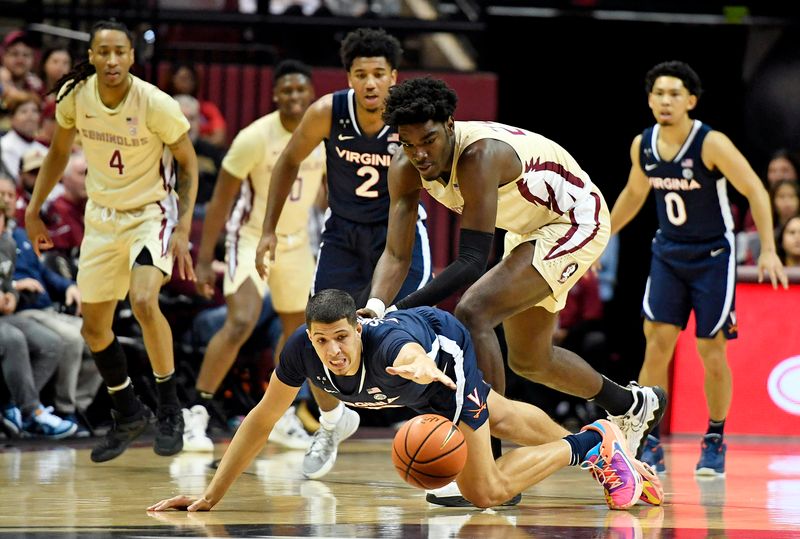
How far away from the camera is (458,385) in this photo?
5.23 metres

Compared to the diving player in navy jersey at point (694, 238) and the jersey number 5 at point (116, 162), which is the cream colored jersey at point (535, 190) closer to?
the diving player in navy jersey at point (694, 238)

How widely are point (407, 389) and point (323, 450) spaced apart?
2029 millimetres

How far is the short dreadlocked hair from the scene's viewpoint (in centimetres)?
541

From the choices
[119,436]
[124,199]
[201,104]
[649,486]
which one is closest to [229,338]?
[119,436]

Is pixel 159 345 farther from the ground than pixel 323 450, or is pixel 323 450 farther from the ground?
pixel 159 345

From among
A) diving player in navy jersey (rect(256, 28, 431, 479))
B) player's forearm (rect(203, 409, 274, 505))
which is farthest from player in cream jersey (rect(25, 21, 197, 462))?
player's forearm (rect(203, 409, 274, 505))

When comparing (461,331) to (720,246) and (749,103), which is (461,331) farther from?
(749,103)

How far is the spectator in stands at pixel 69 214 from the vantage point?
952 cm

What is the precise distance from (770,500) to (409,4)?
8280 mm

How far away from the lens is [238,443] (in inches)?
207

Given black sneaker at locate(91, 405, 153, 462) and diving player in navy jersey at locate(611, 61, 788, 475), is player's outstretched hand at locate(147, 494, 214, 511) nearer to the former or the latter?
black sneaker at locate(91, 405, 153, 462)

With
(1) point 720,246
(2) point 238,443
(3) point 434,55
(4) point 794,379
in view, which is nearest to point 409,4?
(3) point 434,55

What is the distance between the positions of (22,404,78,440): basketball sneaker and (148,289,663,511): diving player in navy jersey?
3519 mm

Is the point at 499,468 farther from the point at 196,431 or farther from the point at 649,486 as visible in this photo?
the point at 196,431
